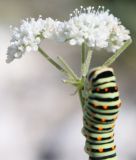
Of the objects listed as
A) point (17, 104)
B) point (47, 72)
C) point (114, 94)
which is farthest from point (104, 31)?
point (47, 72)

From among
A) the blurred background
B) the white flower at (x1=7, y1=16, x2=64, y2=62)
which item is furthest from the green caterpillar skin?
the blurred background

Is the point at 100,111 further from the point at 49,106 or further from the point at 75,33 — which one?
the point at 49,106

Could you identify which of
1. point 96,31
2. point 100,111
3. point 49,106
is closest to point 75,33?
point 96,31

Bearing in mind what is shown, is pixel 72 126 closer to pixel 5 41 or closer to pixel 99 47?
pixel 5 41

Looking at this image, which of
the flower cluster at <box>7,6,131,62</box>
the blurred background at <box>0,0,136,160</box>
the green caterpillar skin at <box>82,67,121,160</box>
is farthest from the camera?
the blurred background at <box>0,0,136,160</box>

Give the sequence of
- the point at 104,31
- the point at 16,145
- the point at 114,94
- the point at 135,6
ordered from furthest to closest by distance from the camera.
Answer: the point at 135,6 → the point at 16,145 → the point at 104,31 → the point at 114,94

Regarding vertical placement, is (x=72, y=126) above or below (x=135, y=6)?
below

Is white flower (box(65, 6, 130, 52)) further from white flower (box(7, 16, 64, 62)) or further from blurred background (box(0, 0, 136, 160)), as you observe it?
blurred background (box(0, 0, 136, 160))
